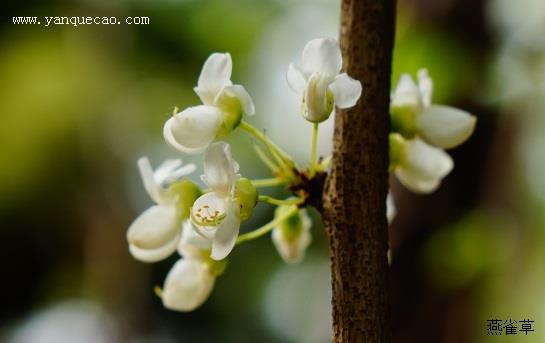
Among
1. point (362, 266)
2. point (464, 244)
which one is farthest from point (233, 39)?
point (362, 266)

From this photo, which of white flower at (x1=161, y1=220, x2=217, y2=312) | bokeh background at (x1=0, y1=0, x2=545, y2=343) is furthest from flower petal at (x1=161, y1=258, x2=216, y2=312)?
bokeh background at (x1=0, y1=0, x2=545, y2=343)

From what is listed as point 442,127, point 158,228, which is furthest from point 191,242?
A: point 442,127

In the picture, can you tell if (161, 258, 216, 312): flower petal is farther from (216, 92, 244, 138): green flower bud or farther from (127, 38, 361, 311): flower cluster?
(216, 92, 244, 138): green flower bud

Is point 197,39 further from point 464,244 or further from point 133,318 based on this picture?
point 464,244

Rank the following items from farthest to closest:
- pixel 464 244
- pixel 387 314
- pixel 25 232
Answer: pixel 25 232, pixel 464 244, pixel 387 314

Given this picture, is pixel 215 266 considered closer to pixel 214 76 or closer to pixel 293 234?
pixel 293 234

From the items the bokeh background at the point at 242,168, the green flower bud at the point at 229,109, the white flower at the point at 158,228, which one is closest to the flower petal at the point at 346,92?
the green flower bud at the point at 229,109
